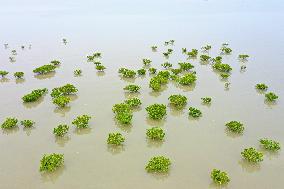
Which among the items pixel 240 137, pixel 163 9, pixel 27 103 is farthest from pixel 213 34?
pixel 27 103

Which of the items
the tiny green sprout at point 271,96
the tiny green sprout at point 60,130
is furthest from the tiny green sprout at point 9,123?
the tiny green sprout at point 271,96

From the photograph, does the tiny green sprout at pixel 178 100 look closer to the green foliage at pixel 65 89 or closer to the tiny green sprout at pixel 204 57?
the green foliage at pixel 65 89

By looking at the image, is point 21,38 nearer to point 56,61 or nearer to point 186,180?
point 56,61

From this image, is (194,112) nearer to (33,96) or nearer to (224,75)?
(224,75)

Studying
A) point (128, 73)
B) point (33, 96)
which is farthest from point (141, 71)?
point (33, 96)

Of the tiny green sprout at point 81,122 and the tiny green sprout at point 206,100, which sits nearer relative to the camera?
the tiny green sprout at point 81,122

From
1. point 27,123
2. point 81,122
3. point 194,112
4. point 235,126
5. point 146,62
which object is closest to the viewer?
point 235,126

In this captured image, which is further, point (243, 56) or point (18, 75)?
point (243, 56)
